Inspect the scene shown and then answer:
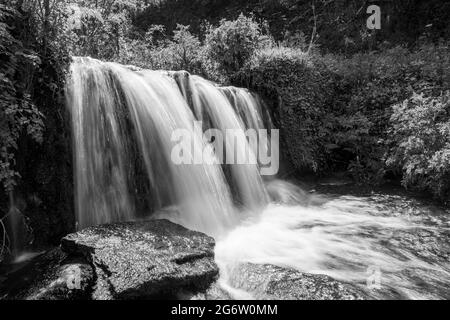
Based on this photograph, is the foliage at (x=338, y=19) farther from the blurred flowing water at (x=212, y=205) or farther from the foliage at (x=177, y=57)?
the blurred flowing water at (x=212, y=205)

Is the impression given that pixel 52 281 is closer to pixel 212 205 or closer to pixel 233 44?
pixel 212 205

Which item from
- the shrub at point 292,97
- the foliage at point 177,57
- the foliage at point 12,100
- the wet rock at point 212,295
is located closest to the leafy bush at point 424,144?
the shrub at point 292,97

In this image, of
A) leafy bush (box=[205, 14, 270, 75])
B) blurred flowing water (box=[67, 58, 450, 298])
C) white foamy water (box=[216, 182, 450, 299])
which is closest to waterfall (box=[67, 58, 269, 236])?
blurred flowing water (box=[67, 58, 450, 298])

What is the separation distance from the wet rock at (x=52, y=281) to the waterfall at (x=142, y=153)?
1023mm

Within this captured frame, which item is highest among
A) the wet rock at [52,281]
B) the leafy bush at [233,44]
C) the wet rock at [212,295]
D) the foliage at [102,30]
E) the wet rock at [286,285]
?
the foliage at [102,30]

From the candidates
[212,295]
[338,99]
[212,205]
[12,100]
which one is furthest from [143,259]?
[338,99]

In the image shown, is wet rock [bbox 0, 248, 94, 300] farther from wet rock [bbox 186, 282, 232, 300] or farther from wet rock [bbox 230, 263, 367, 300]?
wet rock [bbox 230, 263, 367, 300]

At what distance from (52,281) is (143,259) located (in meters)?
0.73

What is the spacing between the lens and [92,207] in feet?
14.5

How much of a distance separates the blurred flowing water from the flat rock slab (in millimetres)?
321

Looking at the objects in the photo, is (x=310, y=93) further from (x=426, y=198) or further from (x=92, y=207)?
(x=92, y=207)

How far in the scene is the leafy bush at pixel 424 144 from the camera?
630 cm

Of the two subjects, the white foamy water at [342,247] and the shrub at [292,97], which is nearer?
the white foamy water at [342,247]

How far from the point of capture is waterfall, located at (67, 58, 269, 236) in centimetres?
449
